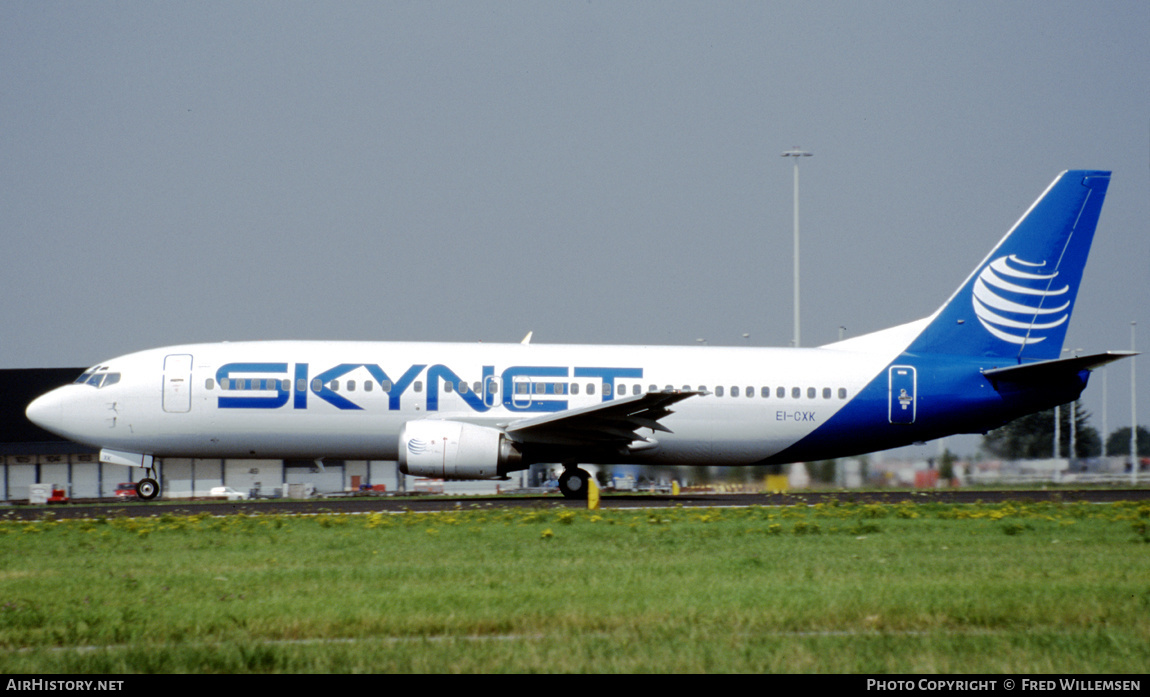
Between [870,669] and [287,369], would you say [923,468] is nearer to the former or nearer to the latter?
[287,369]

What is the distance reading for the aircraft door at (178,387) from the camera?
24.5 m

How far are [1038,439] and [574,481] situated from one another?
14.1m

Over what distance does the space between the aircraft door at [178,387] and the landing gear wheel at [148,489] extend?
2166mm

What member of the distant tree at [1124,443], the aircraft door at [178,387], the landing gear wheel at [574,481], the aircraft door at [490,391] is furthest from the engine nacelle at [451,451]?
the distant tree at [1124,443]

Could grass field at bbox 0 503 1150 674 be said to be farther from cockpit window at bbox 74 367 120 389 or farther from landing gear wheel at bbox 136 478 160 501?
landing gear wheel at bbox 136 478 160 501

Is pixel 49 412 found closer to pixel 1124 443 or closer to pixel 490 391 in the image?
pixel 490 391

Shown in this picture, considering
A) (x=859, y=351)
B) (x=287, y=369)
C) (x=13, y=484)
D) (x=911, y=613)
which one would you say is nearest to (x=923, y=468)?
(x=859, y=351)

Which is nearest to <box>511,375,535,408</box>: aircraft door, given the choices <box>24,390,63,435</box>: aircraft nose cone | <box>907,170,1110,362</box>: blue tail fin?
<box>907,170,1110,362</box>: blue tail fin

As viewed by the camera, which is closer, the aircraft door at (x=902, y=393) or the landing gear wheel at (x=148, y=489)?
the landing gear wheel at (x=148, y=489)

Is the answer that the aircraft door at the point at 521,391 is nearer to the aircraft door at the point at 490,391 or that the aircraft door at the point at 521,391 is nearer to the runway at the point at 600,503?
the aircraft door at the point at 490,391

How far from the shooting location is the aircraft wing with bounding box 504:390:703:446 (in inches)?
915

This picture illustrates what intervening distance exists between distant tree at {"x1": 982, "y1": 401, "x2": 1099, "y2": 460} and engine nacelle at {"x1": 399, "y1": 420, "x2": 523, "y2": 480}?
12.6m

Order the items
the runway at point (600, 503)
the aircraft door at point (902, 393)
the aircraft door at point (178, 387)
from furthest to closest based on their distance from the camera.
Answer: the aircraft door at point (902, 393) < the aircraft door at point (178, 387) < the runway at point (600, 503)
